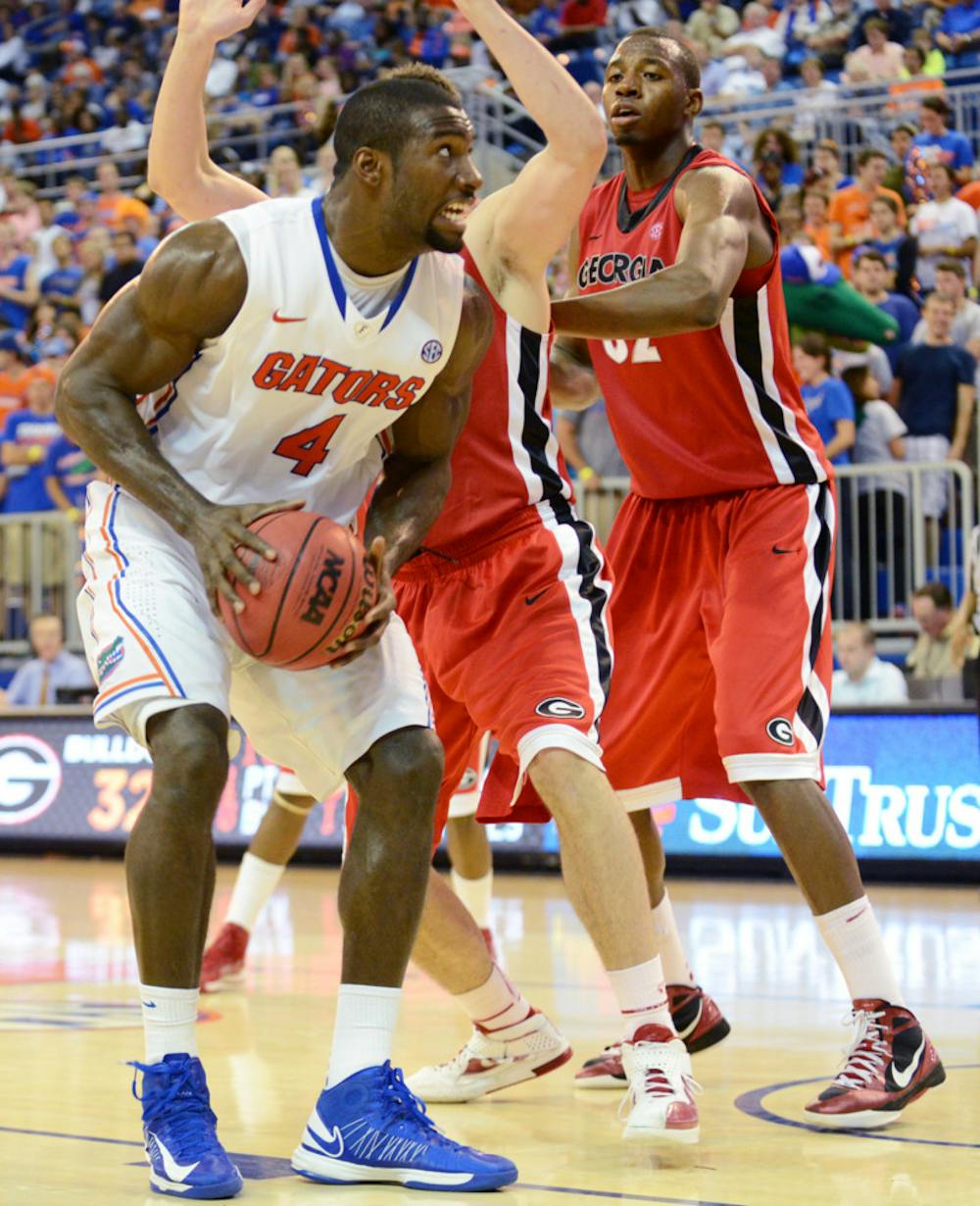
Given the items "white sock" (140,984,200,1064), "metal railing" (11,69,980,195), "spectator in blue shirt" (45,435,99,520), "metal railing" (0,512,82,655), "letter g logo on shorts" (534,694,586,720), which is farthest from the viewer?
"spectator in blue shirt" (45,435,99,520)

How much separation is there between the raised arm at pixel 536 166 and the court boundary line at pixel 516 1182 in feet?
6.77

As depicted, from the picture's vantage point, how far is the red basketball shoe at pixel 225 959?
6.48m

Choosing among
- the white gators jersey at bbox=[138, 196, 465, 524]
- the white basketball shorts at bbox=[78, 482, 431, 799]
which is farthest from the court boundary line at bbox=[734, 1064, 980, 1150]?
the white gators jersey at bbox=[138, 196, 465, 524]

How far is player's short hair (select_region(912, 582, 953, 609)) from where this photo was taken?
10.8 meters

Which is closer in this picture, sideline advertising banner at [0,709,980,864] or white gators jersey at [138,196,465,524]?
white gators jersey at [138,196,465,524]

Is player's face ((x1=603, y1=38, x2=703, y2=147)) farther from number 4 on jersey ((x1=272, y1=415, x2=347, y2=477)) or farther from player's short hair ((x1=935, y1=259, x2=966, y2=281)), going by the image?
player's short hair ((x1=935, y1=259, x2=966, y2=281))

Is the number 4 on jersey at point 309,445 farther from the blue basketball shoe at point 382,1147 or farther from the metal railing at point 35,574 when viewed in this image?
the metal railing at point 35,574

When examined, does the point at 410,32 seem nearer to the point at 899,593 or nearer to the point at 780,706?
the point at 899,593

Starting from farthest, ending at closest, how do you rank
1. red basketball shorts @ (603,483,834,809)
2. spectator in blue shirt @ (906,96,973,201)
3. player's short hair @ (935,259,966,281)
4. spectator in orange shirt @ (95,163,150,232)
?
spectator in orange shirt @ (95,163,150,232), spectator in blue shirt @ (906,96,973,201), player's short hair @ (935,259,966,281), red basketball shorts @ (603,483,834,809)

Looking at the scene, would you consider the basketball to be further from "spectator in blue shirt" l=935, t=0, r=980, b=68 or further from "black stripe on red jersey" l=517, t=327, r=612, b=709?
"spectator in blue shirt" l=935, t=0, r=980, b=68

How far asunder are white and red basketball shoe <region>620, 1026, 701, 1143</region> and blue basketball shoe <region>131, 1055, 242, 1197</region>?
95 cm

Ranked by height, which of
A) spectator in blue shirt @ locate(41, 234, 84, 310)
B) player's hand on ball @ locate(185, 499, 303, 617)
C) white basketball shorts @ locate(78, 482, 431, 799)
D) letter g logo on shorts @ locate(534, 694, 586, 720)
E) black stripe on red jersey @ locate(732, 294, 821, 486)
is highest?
spectator in blue shirt @ locate(41, 234, 84, 310)

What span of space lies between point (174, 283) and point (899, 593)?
8678 millimetres

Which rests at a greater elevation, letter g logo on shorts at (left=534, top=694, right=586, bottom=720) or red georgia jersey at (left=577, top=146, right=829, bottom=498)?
red georgia jersey at (left=577, top=146, right=829, bottom=498)
